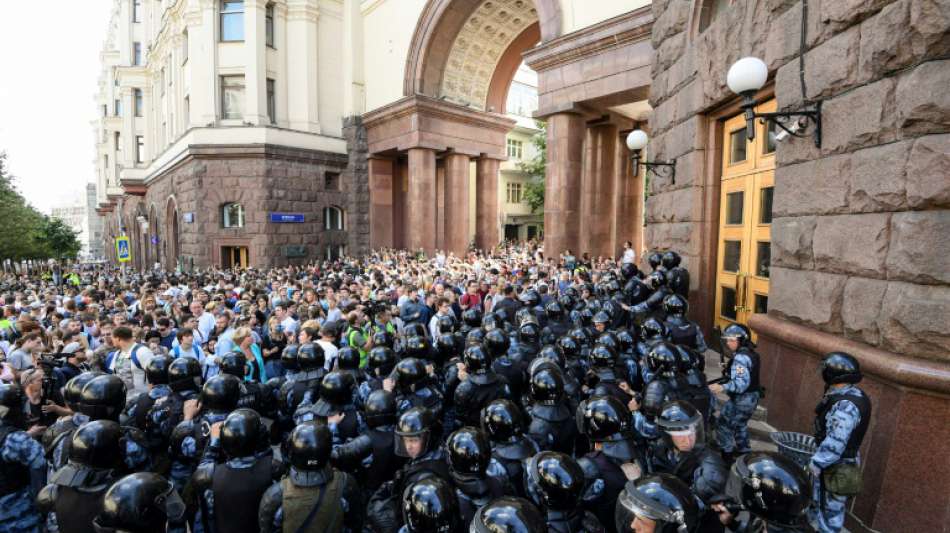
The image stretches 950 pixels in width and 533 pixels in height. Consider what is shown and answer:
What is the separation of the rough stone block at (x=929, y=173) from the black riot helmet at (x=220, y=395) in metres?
5.39

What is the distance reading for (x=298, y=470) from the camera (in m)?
2.72

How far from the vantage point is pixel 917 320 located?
3.50 meters

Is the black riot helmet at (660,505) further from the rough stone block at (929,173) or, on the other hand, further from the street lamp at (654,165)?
the street lamp at (654,165)

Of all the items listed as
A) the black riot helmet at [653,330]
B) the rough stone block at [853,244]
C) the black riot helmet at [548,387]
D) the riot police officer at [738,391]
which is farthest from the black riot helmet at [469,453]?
the rough stone block at [853,244]

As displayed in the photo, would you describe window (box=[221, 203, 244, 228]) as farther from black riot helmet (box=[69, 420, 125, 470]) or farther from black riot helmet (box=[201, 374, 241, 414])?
black riot helmet (box=[69, 420, 125, 470])

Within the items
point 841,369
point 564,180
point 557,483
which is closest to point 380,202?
point 564,180

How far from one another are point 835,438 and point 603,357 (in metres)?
1.88

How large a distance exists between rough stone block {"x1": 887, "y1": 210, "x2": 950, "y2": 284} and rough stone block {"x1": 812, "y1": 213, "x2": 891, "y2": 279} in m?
0.12

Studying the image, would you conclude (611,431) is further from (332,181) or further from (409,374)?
(332,181)

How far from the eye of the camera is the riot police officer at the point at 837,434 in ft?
10.3

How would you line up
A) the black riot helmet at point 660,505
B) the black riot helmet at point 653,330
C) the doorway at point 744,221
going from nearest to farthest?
the black riot helmet at point 660,505, the black riot helmet at point 653,330, the doorway at point 744,221

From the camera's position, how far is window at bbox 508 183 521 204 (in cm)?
4169

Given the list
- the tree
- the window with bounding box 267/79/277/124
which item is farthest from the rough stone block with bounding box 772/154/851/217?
the tree

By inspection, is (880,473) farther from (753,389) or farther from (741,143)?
(741,143)
